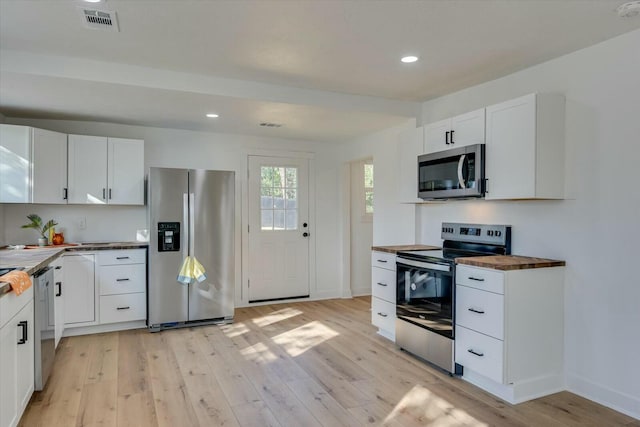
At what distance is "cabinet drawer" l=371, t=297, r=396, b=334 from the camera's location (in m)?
3.74

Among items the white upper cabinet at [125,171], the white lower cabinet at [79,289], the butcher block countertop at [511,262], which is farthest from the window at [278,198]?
the butcher block countertop at [511,262]

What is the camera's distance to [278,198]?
5480mm

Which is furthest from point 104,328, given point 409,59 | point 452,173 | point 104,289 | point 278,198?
point 409,59

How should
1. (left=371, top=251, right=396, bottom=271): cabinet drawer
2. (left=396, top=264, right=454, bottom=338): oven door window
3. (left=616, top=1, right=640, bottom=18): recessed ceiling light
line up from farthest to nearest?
(left=371, top=251, right=396, bottom=271): cabinet drawer < (left=396, top=264, right=454, bottom=338): oven door window < (left=616, top=1, right=640, bottom=18): recessed ceiling light

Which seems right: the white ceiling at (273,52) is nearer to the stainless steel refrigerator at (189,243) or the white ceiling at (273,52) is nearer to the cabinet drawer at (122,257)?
the stainless steel refrigerator at (189,243)

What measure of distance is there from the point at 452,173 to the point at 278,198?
2.70 metres

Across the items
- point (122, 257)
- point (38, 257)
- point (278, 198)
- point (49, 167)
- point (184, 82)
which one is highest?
point (184, 82)

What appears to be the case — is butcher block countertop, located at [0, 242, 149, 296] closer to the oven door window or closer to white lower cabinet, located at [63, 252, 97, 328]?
white lower cabinet, located at [63, 252, 97, 328]

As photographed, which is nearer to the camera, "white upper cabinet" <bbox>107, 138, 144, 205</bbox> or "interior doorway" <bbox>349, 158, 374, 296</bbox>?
"white upper cabinet" <bbox>107, 138, 144, 205</bbox>

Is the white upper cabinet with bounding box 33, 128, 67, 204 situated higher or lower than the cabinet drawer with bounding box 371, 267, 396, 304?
higher

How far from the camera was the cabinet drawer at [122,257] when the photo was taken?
4.12 meters

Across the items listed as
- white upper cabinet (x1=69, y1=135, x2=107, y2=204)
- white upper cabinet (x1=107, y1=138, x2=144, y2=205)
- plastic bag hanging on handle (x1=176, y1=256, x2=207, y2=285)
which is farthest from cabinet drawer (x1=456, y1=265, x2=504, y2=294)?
white upper cabinet (x1=69, y1=135, x2=107, y2=204)

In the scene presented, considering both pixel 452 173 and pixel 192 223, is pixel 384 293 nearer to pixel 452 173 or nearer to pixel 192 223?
pixel 452 173

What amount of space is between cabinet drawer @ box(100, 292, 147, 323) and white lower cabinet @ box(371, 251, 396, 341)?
2.41m
